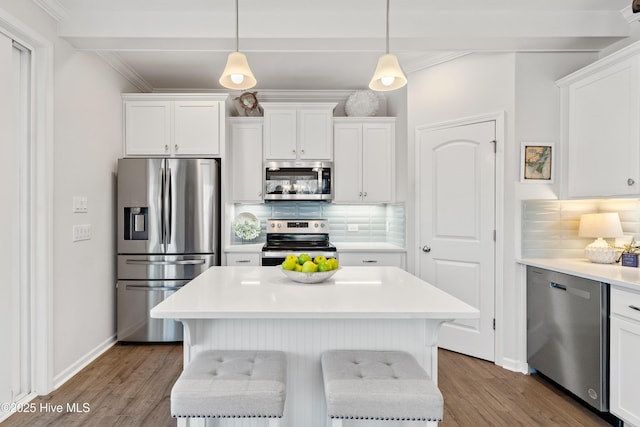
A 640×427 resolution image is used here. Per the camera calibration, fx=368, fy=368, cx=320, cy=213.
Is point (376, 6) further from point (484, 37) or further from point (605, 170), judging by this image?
point (605, 170)

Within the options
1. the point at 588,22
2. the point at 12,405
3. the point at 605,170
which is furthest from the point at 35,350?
the point at 588,22

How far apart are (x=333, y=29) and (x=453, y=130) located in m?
1.38

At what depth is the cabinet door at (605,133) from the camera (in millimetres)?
2318

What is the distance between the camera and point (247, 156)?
3.96 meters

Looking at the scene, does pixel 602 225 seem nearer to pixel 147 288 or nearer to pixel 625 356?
pixel 625 356

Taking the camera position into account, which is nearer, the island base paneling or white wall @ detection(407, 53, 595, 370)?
the island base paneling

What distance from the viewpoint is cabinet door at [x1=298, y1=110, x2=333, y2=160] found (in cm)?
391

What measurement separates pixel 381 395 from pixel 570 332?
176 cm

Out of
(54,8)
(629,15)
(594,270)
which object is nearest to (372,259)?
(594,270)

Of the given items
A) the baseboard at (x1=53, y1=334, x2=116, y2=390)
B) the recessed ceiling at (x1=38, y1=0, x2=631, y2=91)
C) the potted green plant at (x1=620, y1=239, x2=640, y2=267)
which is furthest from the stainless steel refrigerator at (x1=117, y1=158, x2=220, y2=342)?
the potted green plant at (x1=620, y1=239, x2=640, y2=267)

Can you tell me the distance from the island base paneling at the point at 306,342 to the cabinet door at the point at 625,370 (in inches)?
43.4

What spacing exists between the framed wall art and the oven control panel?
6.54 ft

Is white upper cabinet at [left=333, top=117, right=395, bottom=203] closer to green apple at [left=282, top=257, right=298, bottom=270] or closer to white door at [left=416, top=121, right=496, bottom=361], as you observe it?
white door at [left=416, top=121, right=496, bottom=361]

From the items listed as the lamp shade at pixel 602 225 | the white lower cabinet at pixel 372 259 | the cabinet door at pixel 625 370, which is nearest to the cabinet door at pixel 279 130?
the white lower cabinet at pixel 372 259
